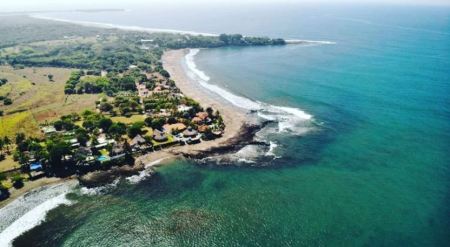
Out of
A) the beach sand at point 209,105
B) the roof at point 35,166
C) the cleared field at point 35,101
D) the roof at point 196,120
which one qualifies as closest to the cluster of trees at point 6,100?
the cleared field at point 35,101

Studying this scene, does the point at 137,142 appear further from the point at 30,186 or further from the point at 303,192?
the point at 303,192

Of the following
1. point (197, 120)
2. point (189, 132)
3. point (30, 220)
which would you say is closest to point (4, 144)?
point (30, 220)

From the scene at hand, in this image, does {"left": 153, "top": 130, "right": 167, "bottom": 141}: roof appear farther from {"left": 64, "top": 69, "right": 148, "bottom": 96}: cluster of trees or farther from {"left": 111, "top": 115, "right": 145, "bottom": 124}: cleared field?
{"left": 64, "top": 69, "right": 148, "bottom": 96}: cluster of trees

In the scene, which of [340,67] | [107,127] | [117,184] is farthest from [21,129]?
[340,67]

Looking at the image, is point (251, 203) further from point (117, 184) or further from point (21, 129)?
point (21, 129)

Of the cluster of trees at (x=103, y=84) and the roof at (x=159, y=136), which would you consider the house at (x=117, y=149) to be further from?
the cluster of trees at (x=103, y=84)

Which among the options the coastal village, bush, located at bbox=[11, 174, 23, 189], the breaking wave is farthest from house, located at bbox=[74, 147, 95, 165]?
bush, located at bbox=[11, 174, 23, 189]
